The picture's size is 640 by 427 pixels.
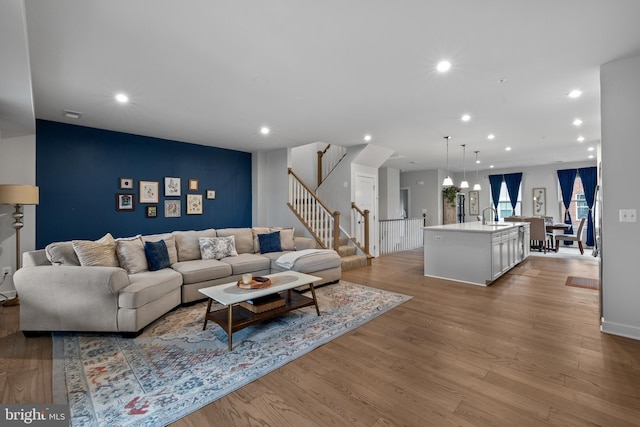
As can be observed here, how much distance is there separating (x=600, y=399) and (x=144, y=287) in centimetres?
377

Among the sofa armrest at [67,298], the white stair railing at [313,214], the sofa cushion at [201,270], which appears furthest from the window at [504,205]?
the sofa armrest at [67,298]

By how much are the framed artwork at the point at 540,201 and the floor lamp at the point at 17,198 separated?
12110 millimetres

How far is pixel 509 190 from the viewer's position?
10141mm

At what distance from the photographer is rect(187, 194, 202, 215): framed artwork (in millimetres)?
6023

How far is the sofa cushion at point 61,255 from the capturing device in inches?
124

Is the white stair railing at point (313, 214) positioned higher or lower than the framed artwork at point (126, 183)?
lower

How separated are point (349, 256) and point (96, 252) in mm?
4365

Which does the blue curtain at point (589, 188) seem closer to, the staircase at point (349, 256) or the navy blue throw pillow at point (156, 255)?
the staircase at point (349, 256)

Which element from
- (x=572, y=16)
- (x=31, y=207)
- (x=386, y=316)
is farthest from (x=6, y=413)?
(x=572, y=16)

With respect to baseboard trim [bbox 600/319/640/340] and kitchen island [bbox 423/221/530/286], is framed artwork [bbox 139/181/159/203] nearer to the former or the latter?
kitchen island [bbox 423/221/530/286]

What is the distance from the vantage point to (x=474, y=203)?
1104 centimetres

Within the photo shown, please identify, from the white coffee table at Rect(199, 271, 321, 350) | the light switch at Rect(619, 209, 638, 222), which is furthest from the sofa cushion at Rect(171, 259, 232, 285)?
the light switch at Rect(619, 209, 638, 222)

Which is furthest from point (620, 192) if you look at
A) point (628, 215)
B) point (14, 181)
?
point (14, 181)

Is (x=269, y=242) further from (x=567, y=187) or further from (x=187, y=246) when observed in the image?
(x=567, y=187)
